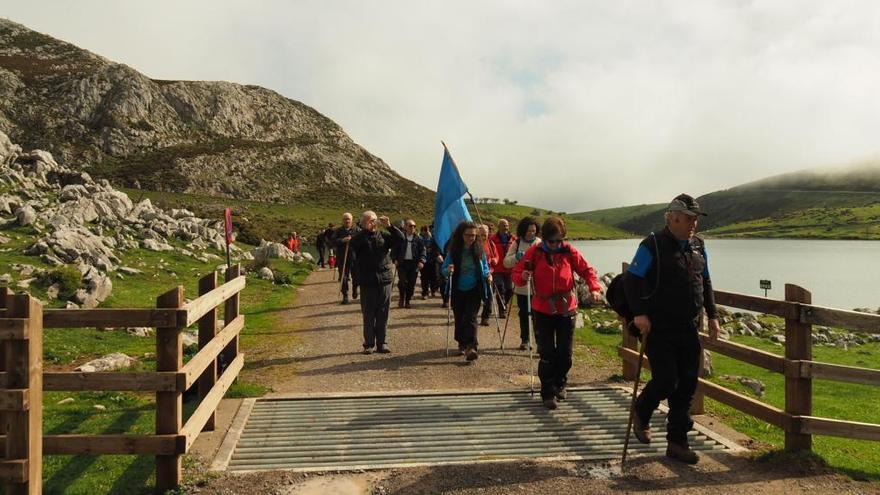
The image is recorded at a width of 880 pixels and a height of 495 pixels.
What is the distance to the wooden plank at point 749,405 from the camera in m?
6.57

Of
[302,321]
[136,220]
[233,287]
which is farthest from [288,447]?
[136,220]

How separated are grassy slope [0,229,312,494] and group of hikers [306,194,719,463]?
341cm

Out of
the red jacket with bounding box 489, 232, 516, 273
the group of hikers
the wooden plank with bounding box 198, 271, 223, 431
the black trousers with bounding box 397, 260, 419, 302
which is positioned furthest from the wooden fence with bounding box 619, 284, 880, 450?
the black trousers with bounding box 397, 260, 419, 302

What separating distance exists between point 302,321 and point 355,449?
10109 mm

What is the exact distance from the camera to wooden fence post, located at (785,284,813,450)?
6.33 meters

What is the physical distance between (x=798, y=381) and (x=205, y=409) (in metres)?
6.31

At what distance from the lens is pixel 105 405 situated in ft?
27.6

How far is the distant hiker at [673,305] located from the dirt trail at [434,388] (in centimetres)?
60

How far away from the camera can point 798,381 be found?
20.9 feet

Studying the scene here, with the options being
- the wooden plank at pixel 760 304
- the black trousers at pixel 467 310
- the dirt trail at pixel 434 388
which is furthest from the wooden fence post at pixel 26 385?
the black trousers at pixel 467 310

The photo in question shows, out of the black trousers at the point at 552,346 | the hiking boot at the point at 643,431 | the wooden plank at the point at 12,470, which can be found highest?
the black trousers at the point at 552,346

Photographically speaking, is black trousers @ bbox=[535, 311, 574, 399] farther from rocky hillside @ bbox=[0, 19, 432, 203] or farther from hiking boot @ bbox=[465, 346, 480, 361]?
rocky hillside @ bbox=[0, 19, 432, 203]

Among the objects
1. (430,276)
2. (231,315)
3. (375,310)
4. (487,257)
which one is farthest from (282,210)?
(231,315)

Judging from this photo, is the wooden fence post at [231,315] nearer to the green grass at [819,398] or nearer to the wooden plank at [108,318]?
the wooden plank at [108,318]
